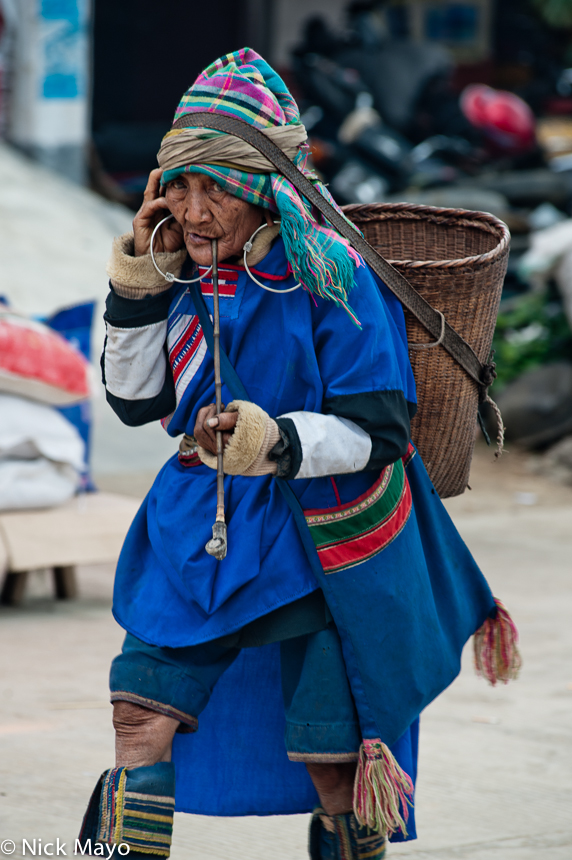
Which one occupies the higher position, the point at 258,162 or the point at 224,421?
the point at 258,162

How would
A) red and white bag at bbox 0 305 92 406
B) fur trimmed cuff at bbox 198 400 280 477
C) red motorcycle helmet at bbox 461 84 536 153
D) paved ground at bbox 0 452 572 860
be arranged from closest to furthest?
fur trimmed cuff at bbox 198 400 280 477 < paved ground at bbox 0 452 572 860 < red and white bag at bbox 0 305 92 406 < red motorcycle helmet at bbox 461 84 536 153

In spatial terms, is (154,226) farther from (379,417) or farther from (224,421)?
(379,417)

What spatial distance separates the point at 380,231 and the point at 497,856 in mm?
1532

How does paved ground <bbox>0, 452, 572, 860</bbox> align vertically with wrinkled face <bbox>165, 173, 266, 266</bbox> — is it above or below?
below

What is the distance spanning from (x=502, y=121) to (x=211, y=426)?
13.4 metres

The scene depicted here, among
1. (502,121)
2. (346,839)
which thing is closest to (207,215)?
(346,839)

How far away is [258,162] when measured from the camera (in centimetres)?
206

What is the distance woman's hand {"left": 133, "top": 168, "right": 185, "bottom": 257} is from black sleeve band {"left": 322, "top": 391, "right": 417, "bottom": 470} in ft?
1.43

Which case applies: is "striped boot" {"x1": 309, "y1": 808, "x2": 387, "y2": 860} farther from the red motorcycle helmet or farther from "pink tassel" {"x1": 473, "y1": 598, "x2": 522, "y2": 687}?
the red motorcycle helmet

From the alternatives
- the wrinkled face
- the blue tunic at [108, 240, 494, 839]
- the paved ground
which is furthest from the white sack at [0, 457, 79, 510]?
the wrinkled face

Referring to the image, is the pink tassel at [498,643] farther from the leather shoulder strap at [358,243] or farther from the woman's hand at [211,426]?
the woman's hand at [211,426]

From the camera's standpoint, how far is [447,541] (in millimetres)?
2354

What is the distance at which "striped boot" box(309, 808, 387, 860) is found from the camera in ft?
A: 7.34

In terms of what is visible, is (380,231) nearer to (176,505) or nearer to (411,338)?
(411,338)
